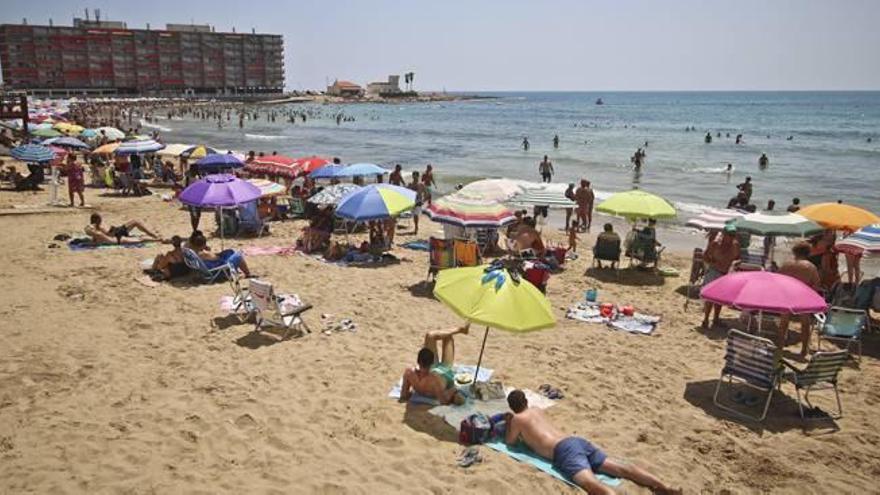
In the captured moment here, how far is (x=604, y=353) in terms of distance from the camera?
7.17m

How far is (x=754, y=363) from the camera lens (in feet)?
18.7

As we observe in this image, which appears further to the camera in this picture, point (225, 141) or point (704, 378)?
point (225, 141)

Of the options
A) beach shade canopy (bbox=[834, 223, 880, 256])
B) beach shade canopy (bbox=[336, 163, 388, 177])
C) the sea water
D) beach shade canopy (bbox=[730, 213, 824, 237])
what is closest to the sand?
beach shade canopy (bbox=[834, 223, 880, 256])

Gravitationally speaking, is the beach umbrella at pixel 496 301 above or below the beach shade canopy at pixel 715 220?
below

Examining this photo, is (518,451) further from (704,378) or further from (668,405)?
(704,378)

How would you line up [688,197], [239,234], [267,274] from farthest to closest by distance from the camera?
[688,197] < [239,234] < [267,274]

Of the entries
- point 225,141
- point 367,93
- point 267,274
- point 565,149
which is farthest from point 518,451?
point 367,93

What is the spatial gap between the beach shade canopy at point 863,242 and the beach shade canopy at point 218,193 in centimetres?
891

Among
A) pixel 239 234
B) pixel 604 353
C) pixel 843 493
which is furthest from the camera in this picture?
pixel 239 234

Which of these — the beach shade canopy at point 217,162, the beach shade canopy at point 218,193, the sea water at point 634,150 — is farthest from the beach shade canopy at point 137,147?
the sea water at point 634,150

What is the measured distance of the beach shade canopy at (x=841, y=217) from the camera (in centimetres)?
922

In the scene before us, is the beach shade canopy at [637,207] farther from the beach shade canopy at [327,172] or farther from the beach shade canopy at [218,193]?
the beach shade canopy at [327,172]

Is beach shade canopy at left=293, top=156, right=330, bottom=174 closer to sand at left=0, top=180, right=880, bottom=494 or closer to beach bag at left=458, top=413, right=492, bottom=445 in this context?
sand at left=0, top=180, right=880, bottom=494

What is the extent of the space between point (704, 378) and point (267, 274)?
22.1 ft
